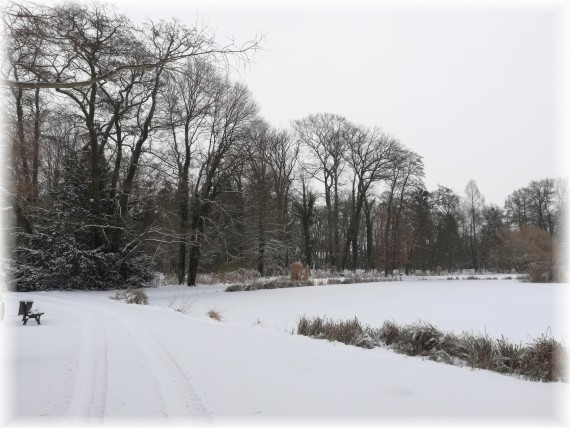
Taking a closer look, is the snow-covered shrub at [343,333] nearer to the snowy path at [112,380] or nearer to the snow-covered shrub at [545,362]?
the snow-covered shrub at [545,362]

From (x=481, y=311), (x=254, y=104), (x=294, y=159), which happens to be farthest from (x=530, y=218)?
(x=481, y=311)

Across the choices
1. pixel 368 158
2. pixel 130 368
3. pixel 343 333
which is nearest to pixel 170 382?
pixel 130 368

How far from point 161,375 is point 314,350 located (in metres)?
2.48

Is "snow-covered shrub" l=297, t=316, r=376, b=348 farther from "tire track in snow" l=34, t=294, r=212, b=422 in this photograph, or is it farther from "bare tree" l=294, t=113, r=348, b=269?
"bare tree" l=294, t=113, r=348, b=269

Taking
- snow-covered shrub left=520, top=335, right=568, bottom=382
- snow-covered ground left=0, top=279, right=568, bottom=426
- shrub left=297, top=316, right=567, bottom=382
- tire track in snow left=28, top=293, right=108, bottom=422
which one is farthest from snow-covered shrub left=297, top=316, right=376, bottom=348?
tire track in snow left=28, top=293, right=108, bottom=422

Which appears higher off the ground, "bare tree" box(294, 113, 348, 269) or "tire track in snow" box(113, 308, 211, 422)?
"bare tree" box(294, 113, 348, 269)

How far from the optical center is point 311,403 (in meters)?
3.99

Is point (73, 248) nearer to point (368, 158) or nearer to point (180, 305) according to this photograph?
point (180, 305)

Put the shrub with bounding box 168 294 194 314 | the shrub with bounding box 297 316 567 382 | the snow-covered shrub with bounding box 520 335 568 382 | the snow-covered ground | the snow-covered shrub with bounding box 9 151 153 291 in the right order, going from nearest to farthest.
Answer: the snow-covered ground < the snow-covered shrub with bounding box 520 335 568 382 < the shrub with bounding box 297 316 567 382 < the shrub with bounding box 168 294 194 314 < the snow-covered shrub with bounding box 9 151 153 291

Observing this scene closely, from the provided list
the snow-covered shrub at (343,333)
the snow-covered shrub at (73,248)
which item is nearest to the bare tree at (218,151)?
the snow-covered shrub at (73,248)

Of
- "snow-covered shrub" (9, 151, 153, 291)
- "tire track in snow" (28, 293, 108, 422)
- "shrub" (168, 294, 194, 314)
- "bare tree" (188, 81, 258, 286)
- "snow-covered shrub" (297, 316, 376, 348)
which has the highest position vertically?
"bare tree" (188, 81, 258, 286)

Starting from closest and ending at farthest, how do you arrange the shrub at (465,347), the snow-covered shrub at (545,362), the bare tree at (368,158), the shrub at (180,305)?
the snow-covered shrub at (545,362) → the shrub at (465,347) → the shrub at (180,305) → the bare tree at (368,158)

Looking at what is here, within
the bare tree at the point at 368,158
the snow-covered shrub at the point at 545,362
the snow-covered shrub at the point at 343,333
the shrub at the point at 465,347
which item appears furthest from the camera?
the bare tree at the point at 368,158

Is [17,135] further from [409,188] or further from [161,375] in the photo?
[409,188]
